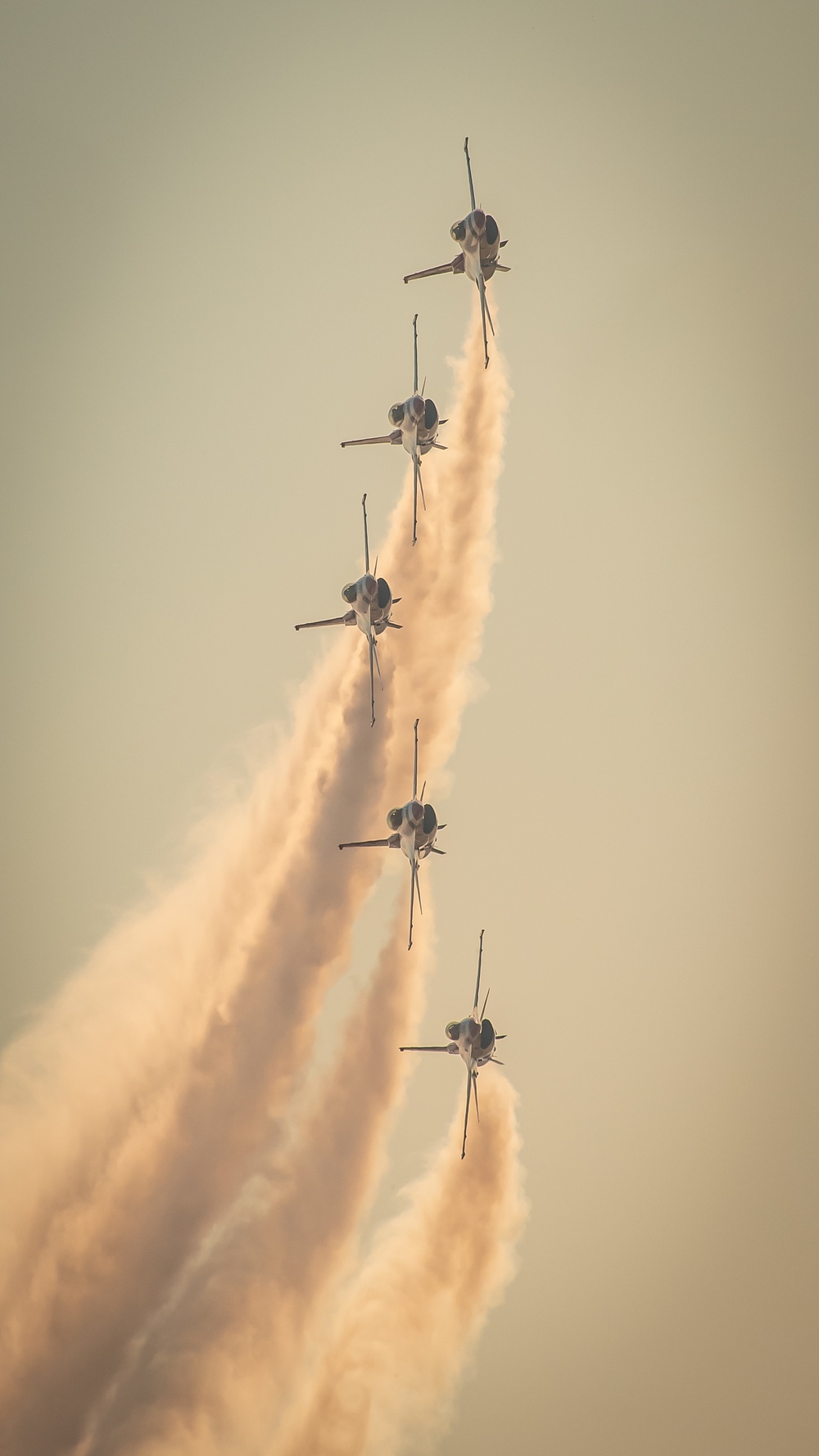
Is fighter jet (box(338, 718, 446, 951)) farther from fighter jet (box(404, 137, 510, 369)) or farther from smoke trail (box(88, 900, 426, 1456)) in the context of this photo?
fighter jet (box(404, 137, 510, 369))

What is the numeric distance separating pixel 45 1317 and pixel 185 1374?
5.89m

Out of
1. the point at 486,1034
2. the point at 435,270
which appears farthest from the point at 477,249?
the point at 486,1034

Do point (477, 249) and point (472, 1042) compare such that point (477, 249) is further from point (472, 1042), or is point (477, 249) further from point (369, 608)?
point (472, 1042)

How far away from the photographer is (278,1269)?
1972 inches

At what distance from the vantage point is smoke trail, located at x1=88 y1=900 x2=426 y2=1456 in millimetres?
48938

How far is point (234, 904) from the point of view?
5369 cm

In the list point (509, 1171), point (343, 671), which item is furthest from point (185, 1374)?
point (343, 671)

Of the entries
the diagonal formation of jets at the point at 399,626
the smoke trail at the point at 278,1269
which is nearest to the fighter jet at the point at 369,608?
the diagonal formation of jets at the point at 399,626

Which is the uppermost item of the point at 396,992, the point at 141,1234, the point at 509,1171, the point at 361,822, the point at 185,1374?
the point at 361,822

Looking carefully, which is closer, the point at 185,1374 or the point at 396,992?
the point at 185,1374

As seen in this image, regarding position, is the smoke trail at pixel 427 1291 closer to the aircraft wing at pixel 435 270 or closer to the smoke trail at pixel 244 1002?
the smoke trail at pixel 244 1002

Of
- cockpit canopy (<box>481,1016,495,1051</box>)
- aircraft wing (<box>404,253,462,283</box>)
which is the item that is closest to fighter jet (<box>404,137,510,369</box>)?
aircraft wing (<box>404,253,462,283</box>)

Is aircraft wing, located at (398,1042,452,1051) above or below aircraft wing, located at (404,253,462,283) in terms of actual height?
below

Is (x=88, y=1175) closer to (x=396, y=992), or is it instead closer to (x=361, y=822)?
(x=396, y=992)
